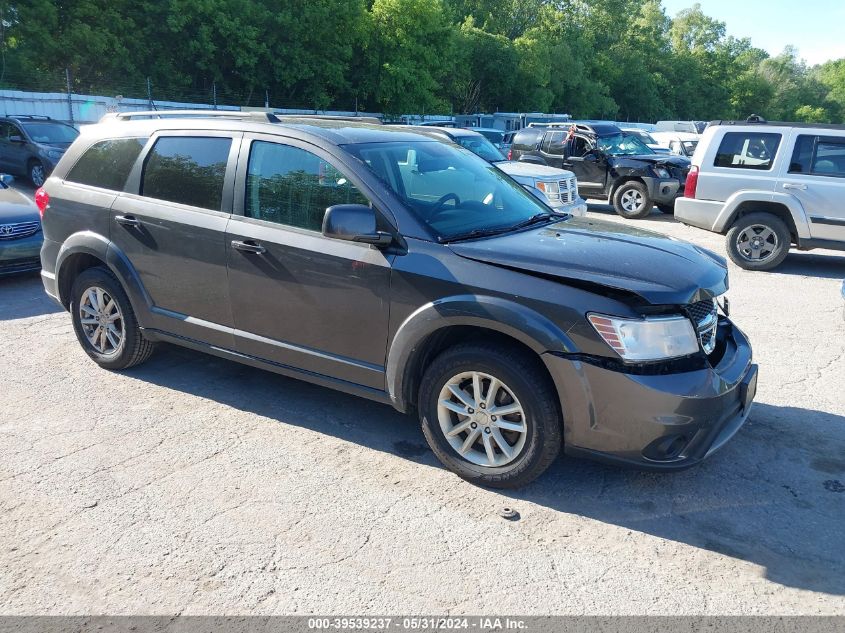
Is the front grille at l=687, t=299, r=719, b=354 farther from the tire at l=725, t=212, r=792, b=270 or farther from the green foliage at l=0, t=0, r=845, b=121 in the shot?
the green foliage at l=0, t=0, r=845, b=121

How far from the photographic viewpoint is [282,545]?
324 centimetres

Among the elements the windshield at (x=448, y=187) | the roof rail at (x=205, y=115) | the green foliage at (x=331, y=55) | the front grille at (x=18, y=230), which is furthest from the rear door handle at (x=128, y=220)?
the green foliage at (x=331, y=55)

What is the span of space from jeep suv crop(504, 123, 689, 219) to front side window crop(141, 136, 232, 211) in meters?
11.3

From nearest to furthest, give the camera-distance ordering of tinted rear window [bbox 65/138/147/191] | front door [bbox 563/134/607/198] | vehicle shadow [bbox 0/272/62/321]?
1. tinted rear window [bbox 65/138/147/191]
2. vehicle shadow [bbox 0/272/62/321]
3. front door [bbox 563/134/607/198]

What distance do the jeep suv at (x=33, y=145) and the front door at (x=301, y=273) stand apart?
1346 centimetres

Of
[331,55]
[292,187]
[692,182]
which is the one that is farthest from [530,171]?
[331,55]

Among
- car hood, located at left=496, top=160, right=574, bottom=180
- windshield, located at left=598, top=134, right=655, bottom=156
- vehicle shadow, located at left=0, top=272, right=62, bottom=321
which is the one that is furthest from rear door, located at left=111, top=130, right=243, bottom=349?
windshield, located at left=598, top=134, right=655, bottom=156

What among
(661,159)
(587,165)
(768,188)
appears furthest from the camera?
(587,165)

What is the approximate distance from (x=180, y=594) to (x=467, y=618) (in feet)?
3.82

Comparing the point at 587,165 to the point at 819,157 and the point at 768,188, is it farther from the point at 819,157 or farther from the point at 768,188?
the point at 819,157

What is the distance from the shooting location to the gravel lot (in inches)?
115

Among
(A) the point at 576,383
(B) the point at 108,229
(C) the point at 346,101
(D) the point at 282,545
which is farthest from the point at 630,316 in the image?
(C) the point at 346,101

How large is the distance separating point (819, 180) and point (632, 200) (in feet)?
19.1

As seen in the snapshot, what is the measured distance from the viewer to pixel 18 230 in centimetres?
799
